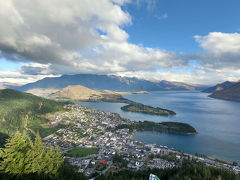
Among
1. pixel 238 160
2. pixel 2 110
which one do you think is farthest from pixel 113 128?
pixel 2 110

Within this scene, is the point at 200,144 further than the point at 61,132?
No

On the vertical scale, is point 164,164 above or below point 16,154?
below

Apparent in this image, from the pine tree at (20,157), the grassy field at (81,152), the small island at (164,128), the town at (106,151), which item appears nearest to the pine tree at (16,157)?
the pine tree at (20,157)

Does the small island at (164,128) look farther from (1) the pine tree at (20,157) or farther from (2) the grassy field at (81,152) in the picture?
(1) the pine tree at (20,157)

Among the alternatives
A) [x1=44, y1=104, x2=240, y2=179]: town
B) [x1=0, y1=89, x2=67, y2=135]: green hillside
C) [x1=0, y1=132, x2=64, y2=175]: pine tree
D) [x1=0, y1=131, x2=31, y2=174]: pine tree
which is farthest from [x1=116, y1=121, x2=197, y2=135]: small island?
[x1=0, y1=131, x2=31, y2=174]: pine tree

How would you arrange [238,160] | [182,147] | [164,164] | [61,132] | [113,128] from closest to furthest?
[164,164] → [238,160] → [182,147] → [61,132] → [113,128]

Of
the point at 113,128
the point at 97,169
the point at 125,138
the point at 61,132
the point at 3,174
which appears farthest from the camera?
the point at 113,128

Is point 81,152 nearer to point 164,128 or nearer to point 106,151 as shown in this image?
point 106,151

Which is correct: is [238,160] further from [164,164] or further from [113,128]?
[113,128]
